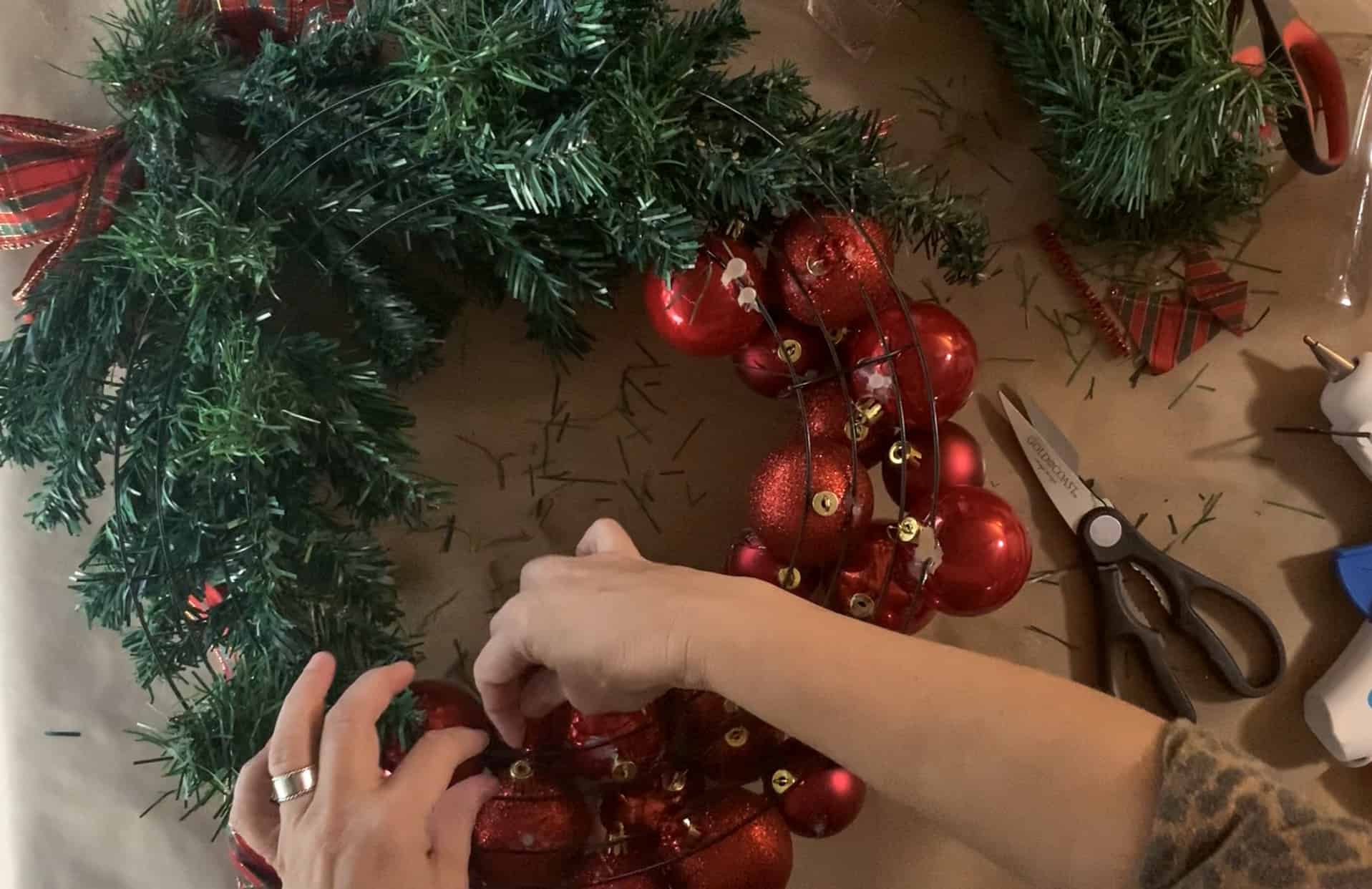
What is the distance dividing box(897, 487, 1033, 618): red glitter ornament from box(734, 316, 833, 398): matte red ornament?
0.15 metres

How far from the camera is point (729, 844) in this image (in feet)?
2.13

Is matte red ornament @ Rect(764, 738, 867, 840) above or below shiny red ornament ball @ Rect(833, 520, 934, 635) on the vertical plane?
below

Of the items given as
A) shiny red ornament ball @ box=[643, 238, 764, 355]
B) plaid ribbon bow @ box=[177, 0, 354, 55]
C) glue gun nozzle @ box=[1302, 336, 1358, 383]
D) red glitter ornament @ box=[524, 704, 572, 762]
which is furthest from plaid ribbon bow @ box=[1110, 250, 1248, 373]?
plaid ribbon bow @ box=[177, 0, 354, 55]

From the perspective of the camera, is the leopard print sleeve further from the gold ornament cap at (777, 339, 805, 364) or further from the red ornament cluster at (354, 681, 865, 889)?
the gold ornament cap at (777, 339, 805, 364)

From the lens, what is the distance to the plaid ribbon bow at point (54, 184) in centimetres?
64

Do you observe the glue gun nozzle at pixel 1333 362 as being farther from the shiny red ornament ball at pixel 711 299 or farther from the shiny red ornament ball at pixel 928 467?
the shiny red ornament ball at pixel 711 299

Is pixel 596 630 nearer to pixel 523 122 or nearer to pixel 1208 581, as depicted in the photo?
pixel 523 122

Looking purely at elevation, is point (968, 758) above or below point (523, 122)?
below

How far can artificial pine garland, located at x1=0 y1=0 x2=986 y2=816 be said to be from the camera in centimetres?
57

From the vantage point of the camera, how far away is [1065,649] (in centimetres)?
82

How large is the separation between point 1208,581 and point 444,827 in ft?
2.12

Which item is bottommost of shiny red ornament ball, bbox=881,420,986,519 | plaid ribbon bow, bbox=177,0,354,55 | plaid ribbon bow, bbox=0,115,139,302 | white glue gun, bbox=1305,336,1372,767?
white glue gun, bbox=1305,336,1372,767

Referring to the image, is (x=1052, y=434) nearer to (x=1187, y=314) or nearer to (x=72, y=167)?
(x=1187, y=314)

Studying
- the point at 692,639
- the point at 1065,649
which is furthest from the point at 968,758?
the point at 1065,649
